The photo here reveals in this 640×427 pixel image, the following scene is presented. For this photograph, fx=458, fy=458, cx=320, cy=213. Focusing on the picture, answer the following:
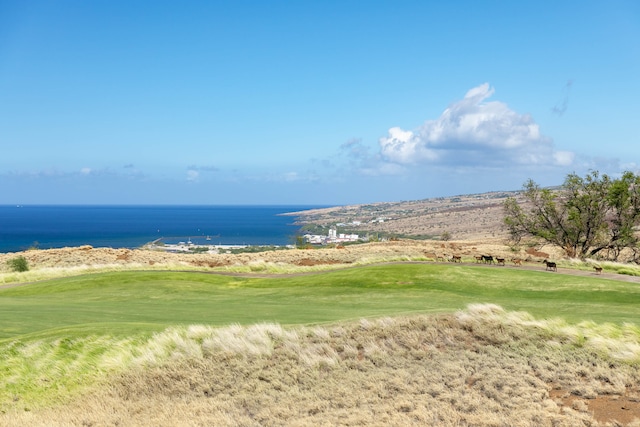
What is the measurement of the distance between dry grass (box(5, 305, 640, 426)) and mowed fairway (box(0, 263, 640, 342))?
203 centimetres

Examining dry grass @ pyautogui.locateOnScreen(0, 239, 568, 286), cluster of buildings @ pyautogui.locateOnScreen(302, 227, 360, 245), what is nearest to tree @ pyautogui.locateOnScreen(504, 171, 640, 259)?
dry grass @ pyautogui.locateOnScreen(0, 239, 568, 286)

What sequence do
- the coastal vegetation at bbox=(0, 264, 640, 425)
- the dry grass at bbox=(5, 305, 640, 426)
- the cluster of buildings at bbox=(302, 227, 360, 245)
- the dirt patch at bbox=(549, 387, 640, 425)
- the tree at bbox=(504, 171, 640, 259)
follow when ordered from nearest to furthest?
1. the dirt patch at bbox=(549, 387, 640, 425)
2. the dry grass at bbox=(5, 305, 640, 426)
3. the coastal vegetation at bbox=(0, 264, 640, 425)
4. the tree at bbox=(504, 171, 640, 259)
5. the cluster of buildings at bbox=(302, 227, 360, 245)

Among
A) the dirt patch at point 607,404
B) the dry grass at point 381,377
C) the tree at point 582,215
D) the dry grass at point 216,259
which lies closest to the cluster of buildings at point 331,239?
the dry grass at point 216,259

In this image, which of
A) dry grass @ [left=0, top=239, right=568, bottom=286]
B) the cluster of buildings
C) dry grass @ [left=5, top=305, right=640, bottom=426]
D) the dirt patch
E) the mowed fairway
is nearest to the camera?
the dirt patch

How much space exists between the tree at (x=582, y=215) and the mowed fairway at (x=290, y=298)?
1743 cm

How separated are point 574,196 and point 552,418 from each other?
3777 cm

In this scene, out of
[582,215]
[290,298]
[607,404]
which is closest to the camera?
[607,404]

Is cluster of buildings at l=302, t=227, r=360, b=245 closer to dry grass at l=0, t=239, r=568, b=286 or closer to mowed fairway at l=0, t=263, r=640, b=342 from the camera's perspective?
dry grass at l=0, t=239, r=568, b=286

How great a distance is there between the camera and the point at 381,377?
8.79 m

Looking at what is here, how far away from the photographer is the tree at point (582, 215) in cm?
3775

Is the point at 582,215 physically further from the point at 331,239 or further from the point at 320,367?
the point at 331,239

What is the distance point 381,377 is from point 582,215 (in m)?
37.3

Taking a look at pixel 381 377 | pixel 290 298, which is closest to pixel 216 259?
pixel 290 298

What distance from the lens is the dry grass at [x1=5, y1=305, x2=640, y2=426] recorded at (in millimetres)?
7461
